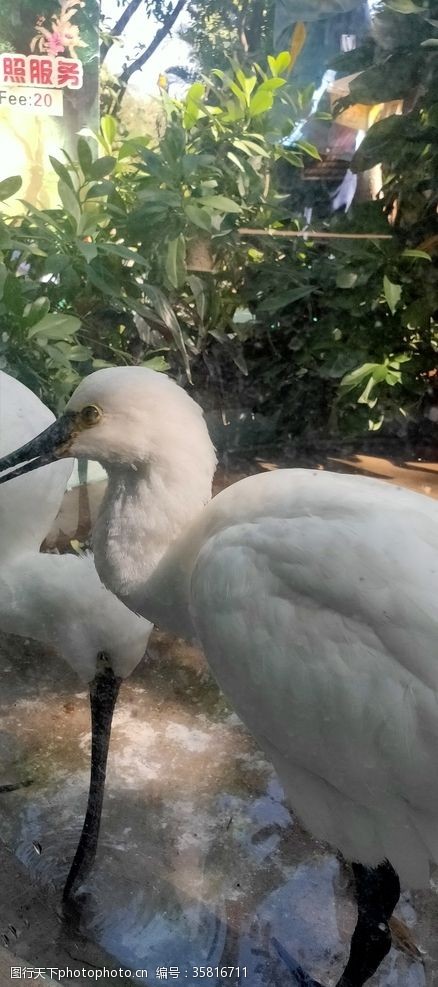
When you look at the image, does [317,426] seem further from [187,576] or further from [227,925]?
[227,925]

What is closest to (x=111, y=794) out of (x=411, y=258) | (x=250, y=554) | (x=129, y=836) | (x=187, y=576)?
(x=129, y=836)

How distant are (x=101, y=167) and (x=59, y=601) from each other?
73cm

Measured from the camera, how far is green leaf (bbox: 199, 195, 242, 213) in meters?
1.38

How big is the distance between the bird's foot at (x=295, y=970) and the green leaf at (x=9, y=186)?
4.19 ft

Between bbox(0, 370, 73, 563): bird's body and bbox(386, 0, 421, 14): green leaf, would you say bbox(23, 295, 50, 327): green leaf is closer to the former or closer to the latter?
bbox(0, 370, 73, 563): bird's body

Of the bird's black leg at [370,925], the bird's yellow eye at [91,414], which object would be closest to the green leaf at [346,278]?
the bird's yellow eye at [91,414]

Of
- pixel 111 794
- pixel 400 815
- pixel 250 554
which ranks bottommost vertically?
pixel 111 794

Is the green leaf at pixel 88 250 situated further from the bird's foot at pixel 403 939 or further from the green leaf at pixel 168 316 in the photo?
the bird's foot at pixel 403 939

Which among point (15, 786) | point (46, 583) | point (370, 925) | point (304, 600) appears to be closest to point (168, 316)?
point (46, 583)

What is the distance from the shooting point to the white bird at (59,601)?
52.6 inches

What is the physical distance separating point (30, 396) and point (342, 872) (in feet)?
3.27

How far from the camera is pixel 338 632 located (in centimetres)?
94

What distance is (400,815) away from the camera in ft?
3.30

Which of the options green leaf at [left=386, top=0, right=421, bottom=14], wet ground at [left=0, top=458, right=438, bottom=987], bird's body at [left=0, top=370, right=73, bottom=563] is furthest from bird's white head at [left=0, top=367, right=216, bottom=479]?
green leaf at [left=386, top=0, right=421, bottom=14]
